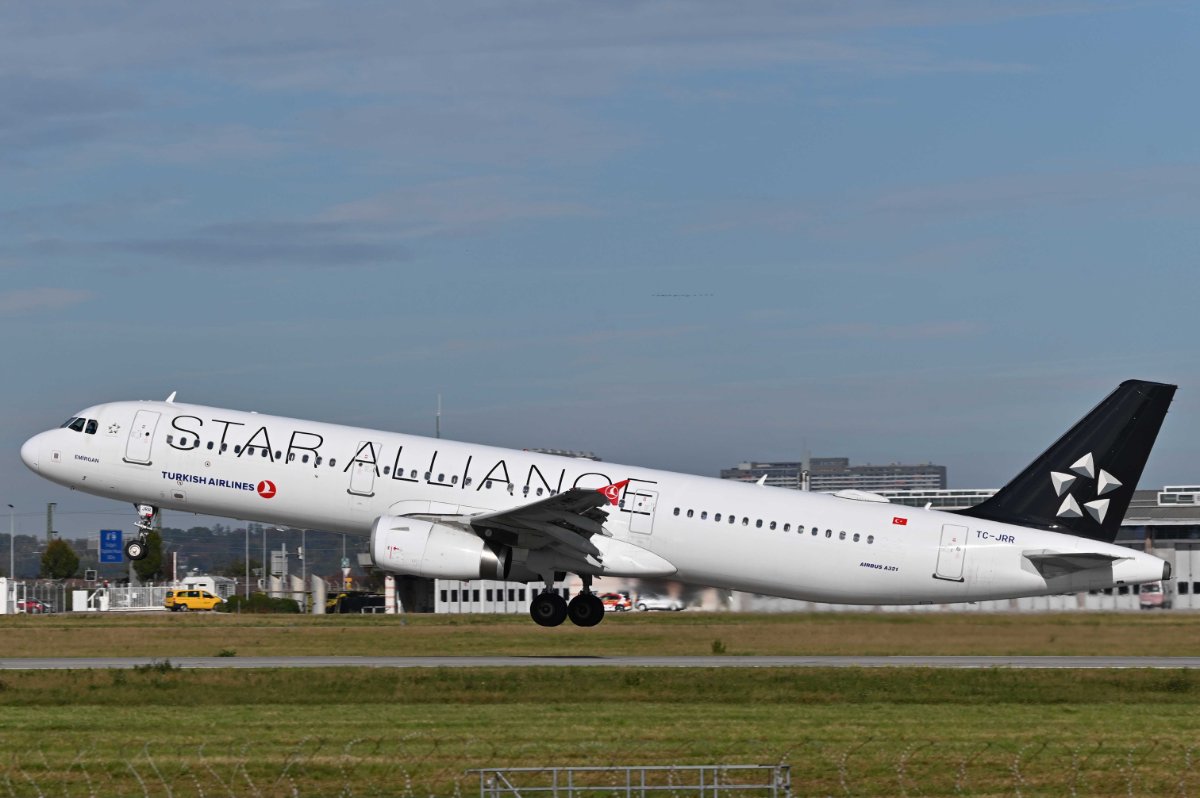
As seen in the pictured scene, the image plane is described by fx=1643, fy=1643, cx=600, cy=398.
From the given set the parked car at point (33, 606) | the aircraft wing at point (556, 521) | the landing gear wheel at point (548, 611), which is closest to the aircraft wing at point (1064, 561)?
the aircraft wing at point (556, 521)

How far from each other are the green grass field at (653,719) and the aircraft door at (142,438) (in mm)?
5279

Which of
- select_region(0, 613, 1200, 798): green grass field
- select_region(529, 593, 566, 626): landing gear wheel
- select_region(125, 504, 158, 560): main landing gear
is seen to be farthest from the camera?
select_region(125, 504, 158, 560): main landing gear

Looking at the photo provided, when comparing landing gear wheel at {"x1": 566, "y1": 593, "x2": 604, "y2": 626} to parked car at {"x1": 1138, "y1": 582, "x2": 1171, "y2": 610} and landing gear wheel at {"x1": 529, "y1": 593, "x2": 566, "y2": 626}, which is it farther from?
parked car at {"x1": 1138, "y1": 582, "x2": 1171, "y2": 610}

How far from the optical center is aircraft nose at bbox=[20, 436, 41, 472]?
44.6 m

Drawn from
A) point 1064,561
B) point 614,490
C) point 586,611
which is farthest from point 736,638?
point 1064,561

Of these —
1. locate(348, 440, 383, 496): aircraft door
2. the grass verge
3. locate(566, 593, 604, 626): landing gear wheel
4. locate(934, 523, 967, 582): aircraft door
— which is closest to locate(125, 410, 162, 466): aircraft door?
locate(348, 440, 383, 496): aircraft door

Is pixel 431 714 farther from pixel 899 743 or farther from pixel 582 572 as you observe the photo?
pixel 582 572

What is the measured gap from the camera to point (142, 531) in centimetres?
4516

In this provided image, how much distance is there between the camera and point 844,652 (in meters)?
42.7

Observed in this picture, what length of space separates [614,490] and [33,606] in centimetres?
6494

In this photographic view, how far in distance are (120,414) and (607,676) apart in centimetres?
1670

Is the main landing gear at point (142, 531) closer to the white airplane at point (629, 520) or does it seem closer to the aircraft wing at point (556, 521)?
the white airplane at point (629, 520)

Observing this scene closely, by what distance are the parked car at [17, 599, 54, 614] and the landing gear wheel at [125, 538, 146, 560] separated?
171ft

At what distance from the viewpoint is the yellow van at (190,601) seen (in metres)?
98.2
